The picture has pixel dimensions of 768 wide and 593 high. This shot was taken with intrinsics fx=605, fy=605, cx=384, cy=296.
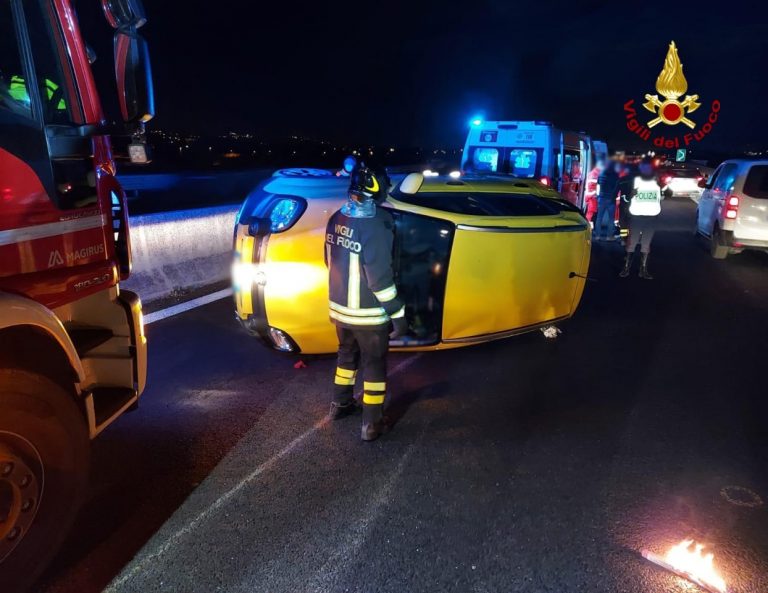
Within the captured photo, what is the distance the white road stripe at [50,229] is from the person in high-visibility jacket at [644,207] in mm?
7655

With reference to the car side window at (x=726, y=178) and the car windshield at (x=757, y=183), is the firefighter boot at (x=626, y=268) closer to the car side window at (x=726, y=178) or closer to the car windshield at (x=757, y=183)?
the car windshield at (x=757, y=183)

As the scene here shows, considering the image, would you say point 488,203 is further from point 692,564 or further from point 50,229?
point 50,229

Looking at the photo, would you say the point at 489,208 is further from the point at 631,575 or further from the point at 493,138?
the point at 493,138

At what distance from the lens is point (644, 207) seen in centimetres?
865

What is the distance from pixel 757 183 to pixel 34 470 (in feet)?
34.2

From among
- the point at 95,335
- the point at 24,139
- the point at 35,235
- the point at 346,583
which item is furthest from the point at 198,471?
the point at 24,139

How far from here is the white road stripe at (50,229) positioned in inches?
92.1

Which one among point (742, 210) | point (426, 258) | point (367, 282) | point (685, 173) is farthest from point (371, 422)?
point (685, 173)

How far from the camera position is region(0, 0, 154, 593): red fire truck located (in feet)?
7.77

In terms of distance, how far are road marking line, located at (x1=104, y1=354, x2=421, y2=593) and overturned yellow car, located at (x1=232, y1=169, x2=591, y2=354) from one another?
2.86ft

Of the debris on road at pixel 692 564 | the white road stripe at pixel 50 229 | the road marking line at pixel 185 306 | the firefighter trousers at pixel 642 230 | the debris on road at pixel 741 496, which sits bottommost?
the road marking line at pixel 185 306

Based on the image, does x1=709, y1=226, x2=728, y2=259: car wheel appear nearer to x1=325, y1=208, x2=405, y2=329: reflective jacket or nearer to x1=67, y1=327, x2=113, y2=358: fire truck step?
x1=325, y1=208, x2=405, y2=329: reflective jacket

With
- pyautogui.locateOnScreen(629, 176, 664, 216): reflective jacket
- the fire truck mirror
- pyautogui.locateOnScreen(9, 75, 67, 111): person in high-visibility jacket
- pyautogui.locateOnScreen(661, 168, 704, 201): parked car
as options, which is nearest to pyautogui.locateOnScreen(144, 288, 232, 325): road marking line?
pyautogui.locateOnScreen(9, 75, 67, 111): person in high-visibility jacket

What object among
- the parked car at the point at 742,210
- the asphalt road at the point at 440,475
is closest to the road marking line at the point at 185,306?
the asphalt road at the point at 440,475
